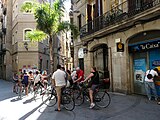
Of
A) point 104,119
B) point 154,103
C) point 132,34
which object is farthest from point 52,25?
point 104,119

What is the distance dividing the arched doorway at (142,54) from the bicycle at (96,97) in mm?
3339

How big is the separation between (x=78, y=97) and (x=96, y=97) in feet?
3.52

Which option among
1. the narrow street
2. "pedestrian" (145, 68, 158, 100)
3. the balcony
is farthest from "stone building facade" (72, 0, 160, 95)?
the narrow street

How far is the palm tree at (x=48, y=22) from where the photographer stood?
18.8 m

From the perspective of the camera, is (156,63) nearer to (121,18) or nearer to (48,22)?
(121,18)

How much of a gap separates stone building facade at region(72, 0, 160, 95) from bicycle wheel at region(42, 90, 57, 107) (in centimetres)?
475

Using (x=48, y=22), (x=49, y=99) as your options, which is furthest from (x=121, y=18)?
(x=48, y=22)

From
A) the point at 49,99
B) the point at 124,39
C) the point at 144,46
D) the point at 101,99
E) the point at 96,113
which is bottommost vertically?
the point at 96,113

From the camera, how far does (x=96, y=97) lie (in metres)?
10.0

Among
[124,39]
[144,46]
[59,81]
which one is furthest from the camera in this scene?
[124,39]

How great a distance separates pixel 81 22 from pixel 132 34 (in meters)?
8.92

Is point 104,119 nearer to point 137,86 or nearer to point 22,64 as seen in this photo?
point 137,86

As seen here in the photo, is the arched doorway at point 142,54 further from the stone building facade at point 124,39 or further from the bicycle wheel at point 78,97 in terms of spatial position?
the bicycle wheel at point 78,97

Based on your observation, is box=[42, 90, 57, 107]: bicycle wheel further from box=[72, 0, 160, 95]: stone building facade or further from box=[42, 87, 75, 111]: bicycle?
box=[72, 0, 160, 95]: stone building facade
